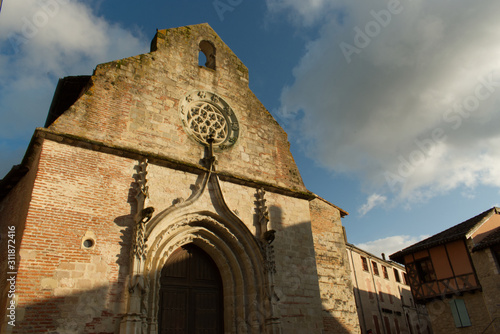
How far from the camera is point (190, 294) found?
816 centimetres

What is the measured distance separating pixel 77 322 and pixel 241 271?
12.2 feet

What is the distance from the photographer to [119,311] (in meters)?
6.60

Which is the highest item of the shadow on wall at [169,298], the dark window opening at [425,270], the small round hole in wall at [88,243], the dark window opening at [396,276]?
the dark window opening at [396,276]

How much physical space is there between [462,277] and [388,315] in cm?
1171

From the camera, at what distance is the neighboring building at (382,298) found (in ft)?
76.2

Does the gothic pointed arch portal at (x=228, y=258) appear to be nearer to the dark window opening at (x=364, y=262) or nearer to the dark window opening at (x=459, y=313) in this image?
the dark window opening at (x=459, y=313)

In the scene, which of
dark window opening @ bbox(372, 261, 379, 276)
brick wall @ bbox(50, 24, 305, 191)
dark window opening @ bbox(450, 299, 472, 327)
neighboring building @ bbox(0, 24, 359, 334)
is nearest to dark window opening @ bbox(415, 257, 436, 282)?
dark window opening @ bbox(450, 299, 472, 327)

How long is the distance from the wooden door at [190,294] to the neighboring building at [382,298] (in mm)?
16663

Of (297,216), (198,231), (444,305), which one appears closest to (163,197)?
(198,231)

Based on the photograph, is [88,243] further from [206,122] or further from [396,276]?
[396,276]

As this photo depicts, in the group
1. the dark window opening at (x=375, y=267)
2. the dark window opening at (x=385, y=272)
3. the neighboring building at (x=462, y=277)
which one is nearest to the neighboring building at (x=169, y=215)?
the neighboring building at (x=462, y=277)

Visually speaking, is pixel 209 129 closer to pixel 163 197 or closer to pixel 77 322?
pixel 163 197

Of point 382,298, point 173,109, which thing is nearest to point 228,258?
point 173,109

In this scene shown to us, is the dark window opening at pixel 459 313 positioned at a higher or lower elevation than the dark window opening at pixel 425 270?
lower
